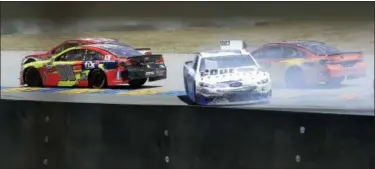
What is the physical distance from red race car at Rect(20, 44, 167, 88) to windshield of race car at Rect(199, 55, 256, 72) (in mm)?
389

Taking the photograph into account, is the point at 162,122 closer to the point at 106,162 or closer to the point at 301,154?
the point at 106,162

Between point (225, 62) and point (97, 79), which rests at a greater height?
point (225, 62)

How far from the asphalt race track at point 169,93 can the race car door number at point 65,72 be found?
11 cm

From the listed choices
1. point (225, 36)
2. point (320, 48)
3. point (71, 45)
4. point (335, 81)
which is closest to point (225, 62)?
point (225, 36)

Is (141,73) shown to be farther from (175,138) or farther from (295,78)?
(295,78)

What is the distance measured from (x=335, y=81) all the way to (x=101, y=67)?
2111 mm

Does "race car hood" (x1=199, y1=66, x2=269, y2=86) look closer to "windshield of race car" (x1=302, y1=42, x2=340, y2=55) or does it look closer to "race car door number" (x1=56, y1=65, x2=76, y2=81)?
"windshield of race car" (x1=302, y1=42, x2=340, y2=55)

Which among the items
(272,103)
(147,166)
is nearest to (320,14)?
(272,103)

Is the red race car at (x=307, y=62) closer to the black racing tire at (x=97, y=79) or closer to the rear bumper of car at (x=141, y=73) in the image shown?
the rear bumper of car at (x=141, y=73)

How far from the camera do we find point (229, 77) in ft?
15.9

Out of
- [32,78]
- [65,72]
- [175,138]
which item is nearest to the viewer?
[175,138]

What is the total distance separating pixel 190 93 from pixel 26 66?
168cm

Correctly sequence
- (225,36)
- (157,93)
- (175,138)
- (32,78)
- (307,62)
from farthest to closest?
(32,78) < (157,93) < (175,138) < (225,36) < (307,62)

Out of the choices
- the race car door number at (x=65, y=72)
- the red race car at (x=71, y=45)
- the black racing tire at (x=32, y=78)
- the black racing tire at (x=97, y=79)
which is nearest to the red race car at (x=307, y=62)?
the red race car at (x=71, y=45)
